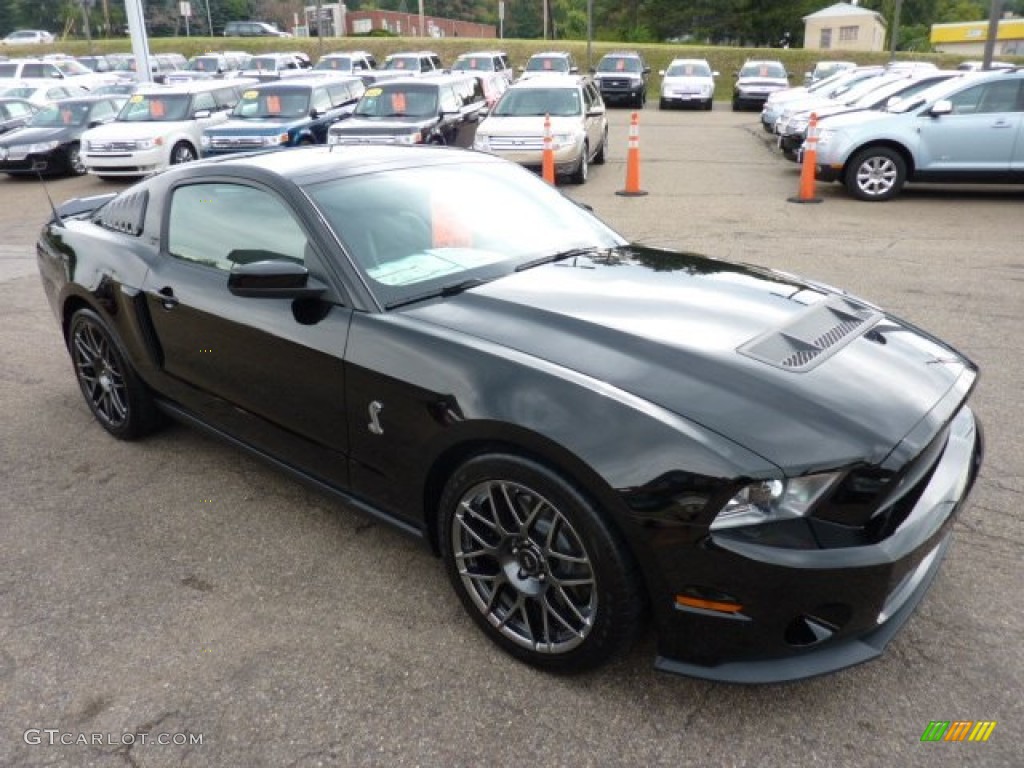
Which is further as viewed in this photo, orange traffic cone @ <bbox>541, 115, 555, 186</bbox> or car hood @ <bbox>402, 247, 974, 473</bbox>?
orange traffic cone @ <bbox>541, 115, 555, 186</bbox>

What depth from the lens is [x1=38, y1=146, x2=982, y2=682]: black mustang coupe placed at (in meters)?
2.15

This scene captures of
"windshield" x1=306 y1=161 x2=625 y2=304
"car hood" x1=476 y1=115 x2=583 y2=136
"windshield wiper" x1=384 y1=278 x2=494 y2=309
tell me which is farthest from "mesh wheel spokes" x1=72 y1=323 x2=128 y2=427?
"car hood" x1=476 y1=115 x2=583 y2=136

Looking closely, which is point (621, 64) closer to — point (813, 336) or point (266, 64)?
point (266, 64)

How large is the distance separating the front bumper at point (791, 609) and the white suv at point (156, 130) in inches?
514

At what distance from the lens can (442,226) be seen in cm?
333

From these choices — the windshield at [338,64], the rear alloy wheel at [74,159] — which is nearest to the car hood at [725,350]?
the rear alloy wheel at [74,159]

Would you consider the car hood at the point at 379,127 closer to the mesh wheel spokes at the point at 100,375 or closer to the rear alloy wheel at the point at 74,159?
the rear alloy wheel at the point at 74,159

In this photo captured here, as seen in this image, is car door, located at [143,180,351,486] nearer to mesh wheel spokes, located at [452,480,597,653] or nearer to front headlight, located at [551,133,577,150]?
mesh wheel spokes, located at [452,480,597,653]

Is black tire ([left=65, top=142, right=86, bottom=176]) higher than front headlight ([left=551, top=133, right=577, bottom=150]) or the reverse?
the reverse

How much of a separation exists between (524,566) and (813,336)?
1244 millimetres

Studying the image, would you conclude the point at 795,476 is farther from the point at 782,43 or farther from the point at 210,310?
the point at 782,43

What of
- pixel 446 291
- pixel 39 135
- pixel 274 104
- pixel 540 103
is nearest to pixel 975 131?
pixel 540 103

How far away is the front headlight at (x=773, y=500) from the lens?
2.11 metres

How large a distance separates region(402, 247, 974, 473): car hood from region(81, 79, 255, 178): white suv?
39.1ft
